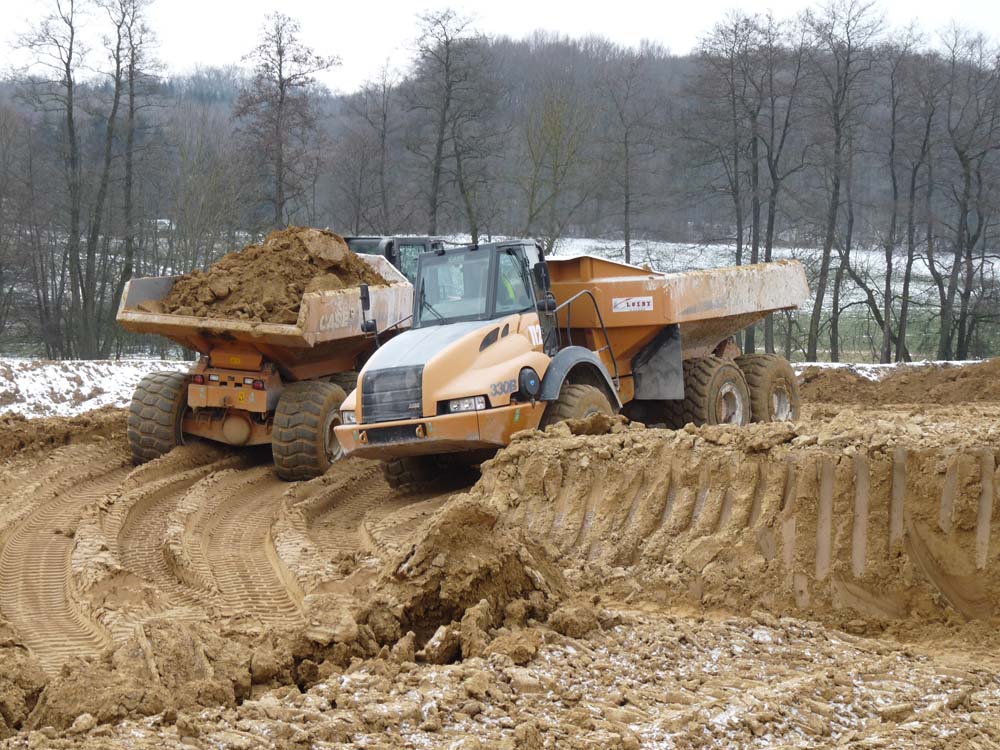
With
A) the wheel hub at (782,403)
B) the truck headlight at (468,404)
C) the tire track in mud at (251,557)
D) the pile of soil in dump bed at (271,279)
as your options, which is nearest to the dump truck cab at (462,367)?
the truck headlight at (468,404)

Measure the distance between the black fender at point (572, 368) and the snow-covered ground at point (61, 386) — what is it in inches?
340

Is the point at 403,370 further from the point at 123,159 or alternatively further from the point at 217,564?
the point at 123,159

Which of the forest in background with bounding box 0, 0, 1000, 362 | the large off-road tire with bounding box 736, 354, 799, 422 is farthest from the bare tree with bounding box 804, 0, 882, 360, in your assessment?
the large off-road tire with bounding box 736, 354, 799, 422

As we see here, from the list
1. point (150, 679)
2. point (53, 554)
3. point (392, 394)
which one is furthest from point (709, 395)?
point (150, 679)

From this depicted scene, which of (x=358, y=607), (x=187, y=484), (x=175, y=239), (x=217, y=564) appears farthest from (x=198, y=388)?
(x=175, y=239)

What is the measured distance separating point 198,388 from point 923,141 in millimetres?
25810

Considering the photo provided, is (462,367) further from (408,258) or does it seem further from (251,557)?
(408,258)

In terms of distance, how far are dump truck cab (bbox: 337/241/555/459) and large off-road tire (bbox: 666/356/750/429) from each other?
223 cm

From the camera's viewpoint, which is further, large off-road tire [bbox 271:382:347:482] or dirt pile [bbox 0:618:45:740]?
large off-road tire [bbox 271:382:347:482]

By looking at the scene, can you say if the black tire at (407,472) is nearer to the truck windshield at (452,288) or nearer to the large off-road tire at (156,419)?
the truck windshield at (452,288)

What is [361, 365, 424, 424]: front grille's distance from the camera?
9164 mm

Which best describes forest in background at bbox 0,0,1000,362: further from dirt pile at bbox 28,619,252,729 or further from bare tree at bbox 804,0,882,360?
dirt pile at bbox 28,619,252,729

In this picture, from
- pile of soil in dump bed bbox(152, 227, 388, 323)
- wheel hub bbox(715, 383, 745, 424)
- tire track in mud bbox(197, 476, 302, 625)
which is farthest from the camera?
wheel hub bbox(715, 383, 745, 424)

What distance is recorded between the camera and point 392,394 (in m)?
9.28
